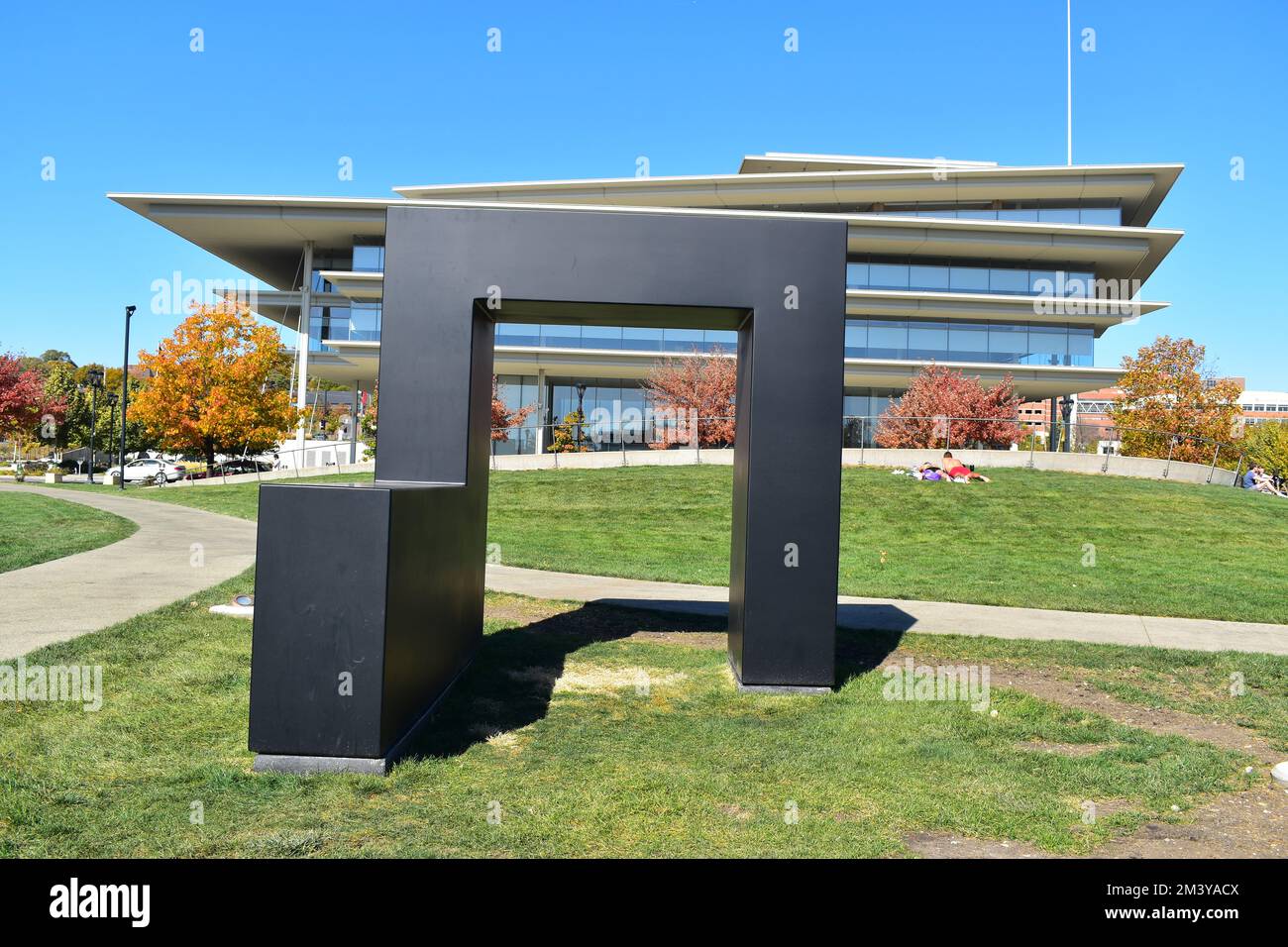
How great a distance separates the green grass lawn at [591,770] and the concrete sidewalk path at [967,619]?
6.73 ft

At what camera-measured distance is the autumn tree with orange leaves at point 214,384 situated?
38.4 metres

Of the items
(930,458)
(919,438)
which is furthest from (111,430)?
(930,458)

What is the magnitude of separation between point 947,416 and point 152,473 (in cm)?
3973

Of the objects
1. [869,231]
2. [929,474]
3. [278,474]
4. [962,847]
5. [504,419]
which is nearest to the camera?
[962,847]

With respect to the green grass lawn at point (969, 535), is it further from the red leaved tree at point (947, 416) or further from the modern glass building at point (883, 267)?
the modern glass building at point (883, 267)

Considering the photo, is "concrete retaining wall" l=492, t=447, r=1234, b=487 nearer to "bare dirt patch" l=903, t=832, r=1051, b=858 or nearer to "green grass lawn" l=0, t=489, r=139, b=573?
"green grass lawn" l=0, t=489, r=139, b=573

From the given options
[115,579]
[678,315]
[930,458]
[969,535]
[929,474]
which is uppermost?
[678,315]

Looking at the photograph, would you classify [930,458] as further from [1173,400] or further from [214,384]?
[214,384]

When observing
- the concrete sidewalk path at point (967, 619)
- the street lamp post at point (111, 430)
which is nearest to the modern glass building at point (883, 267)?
the street lamp post at point (111, 430)

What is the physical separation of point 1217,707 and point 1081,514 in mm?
15912

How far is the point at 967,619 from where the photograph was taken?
39.5 feet

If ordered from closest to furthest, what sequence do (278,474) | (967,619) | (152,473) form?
(967,619), (278,474), (152,473)

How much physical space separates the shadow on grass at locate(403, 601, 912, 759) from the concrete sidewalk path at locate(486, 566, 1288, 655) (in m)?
0.14

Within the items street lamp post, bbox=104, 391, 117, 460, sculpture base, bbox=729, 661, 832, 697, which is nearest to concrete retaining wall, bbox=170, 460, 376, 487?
sculpture base, bbox=729, 661, 832, 697
